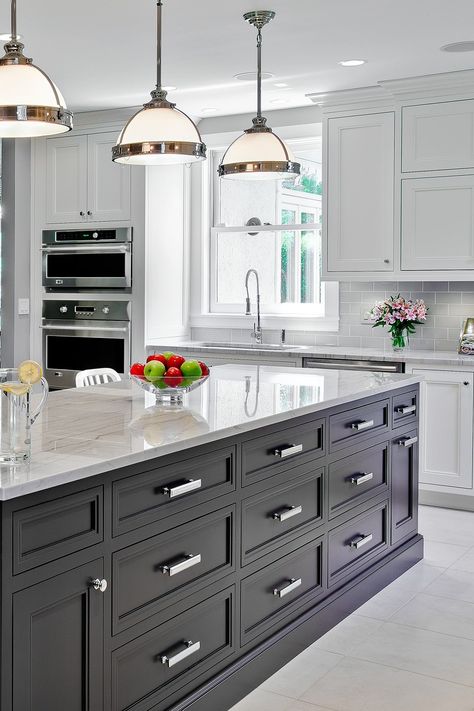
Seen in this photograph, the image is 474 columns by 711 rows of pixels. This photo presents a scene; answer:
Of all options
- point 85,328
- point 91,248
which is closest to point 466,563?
point 85,328

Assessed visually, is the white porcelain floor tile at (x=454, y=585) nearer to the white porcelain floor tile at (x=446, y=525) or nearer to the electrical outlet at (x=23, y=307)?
the white porcelain floor tile at (x=446, y=525)

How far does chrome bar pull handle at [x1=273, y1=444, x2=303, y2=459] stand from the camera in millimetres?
3037

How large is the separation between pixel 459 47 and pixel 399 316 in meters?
1.74

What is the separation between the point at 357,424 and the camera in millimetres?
3623

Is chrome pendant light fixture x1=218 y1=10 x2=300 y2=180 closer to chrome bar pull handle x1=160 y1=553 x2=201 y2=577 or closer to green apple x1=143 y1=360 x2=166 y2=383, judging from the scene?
green apple x1=143 y1=360 x2=166 y2=383

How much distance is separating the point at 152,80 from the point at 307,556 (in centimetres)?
329

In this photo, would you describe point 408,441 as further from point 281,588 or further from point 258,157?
point 258,157

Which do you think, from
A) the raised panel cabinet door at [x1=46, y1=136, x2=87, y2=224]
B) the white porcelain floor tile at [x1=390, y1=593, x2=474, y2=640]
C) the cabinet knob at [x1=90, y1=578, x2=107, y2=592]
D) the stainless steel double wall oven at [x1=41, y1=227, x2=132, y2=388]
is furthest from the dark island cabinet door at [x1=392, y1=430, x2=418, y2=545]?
the raised panel cabinet door at [x1=46, y1=136, x2=87, y2=224]

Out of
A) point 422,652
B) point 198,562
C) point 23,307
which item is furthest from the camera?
point 23,307

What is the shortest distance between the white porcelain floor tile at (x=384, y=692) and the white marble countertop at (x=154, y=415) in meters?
0.91

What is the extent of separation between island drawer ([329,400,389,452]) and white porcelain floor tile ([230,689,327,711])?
995 mm

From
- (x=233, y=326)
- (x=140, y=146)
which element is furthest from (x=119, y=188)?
(x=140, y=146)

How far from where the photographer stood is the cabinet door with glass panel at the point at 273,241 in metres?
6.36

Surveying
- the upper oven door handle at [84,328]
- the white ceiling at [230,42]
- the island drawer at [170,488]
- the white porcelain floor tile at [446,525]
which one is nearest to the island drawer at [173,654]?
the island drawer at [170,488]
